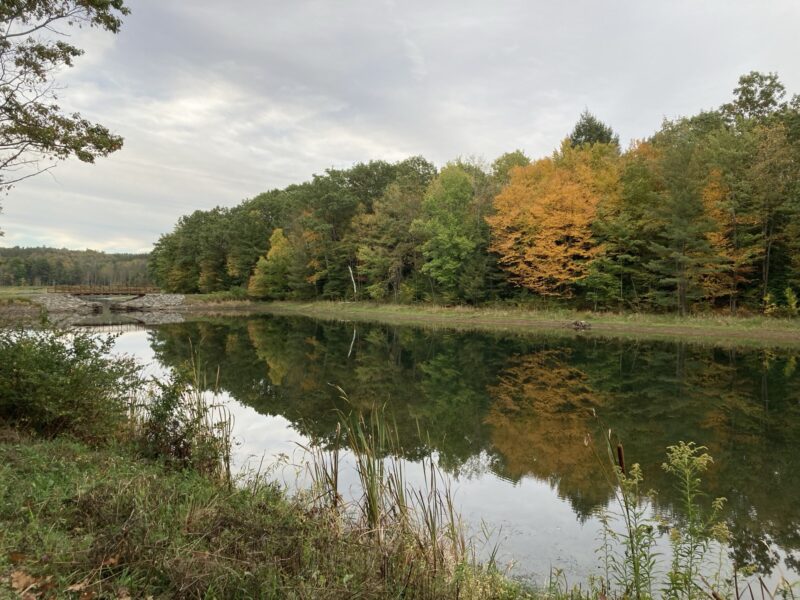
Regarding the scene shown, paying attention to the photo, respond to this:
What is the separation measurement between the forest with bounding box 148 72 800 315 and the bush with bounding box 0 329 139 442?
31.9m

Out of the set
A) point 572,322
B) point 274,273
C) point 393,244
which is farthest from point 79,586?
point 274,273

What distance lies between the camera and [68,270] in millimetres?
137125

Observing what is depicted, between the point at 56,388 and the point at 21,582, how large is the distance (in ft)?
16.6

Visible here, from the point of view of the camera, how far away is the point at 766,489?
7.55 meters

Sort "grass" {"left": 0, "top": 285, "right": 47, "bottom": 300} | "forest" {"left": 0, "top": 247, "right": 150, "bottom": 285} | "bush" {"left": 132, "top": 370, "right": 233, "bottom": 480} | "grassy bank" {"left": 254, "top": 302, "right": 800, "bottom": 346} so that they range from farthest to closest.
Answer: "forest" {"left": 0, "top": 247, "right": 150, "bottom": 285}, "grass" {"left": 0, "top": 285, "right": 47, "bottom": 300}, "grassy bank" {"left": 254, "top": 302, "right": 800, "bottom": 346}, "bush" {"left": 132, "top": 370, "right": 233, "bottom": 480}

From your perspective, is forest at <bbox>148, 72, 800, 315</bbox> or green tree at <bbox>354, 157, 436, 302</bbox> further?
green tree at <bbox>354, 157, 436, 302</bbox>

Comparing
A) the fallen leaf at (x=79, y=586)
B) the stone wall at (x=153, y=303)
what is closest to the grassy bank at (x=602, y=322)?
the stone wall at (x=153, y=303)

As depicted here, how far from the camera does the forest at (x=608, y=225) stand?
100ft

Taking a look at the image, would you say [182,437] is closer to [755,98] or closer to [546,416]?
[546,416]

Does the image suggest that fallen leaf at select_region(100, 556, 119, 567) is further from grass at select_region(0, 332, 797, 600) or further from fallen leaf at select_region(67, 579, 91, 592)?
fallen leaf at select_region(67, 579, 91, 592)

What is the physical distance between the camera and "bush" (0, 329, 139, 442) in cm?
692

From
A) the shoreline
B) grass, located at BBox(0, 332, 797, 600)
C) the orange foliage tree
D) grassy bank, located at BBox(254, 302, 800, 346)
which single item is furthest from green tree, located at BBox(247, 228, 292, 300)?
grass, located at BBox(0, 332, 797, 600)

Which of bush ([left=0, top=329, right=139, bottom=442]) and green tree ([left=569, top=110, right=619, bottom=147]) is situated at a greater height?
green tree ([left=569, top=110, right=619, bottom=147])

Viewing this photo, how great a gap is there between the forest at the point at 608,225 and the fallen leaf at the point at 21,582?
111ft
